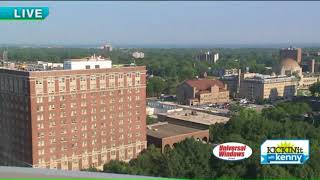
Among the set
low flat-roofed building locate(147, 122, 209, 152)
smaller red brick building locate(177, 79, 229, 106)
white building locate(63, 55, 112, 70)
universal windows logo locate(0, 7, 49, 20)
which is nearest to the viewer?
universal windows logo locate(0, 7, 49, 20)

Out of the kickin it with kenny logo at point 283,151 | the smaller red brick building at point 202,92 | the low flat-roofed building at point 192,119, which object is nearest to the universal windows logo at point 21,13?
the kickin it with kenny logo at point 283,151

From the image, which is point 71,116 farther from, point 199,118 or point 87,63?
point 199,118

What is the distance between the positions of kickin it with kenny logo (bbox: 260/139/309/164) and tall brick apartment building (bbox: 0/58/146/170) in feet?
20.6

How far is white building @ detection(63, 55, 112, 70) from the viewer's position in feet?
33.4

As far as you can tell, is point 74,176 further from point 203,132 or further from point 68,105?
point 203,132

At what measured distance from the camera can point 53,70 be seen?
9.95m

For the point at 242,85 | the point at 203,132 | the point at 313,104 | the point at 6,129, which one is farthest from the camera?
the point at 242,85

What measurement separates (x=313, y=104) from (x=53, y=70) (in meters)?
11.7

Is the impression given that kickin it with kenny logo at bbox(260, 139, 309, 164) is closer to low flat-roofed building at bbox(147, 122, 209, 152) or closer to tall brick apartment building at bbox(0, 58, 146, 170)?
tall brick apartment building at bbox(0, 58, 146, 170)

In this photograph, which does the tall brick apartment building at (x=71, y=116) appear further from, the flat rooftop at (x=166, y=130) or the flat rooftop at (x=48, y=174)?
the flat rooftop at (x=48, y=174)

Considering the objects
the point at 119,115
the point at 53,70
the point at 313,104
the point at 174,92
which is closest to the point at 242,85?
the point at 174,92

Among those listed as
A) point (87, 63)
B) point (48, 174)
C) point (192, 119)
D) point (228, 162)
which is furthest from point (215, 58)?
point (48, 174)

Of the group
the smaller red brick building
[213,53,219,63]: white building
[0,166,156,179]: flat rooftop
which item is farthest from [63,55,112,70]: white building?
[213,53,219,63]: white building

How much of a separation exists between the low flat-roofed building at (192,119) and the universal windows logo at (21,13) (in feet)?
34.1
